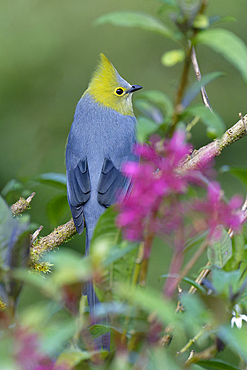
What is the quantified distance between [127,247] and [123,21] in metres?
0.21

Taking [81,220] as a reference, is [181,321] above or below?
above

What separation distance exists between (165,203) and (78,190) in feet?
3.72

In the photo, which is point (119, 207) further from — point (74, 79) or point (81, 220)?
point (74, 79)

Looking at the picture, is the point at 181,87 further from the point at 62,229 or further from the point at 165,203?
the point at 62,229

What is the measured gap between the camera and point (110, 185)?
1499 millimetres

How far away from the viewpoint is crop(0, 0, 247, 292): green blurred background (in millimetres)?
3986

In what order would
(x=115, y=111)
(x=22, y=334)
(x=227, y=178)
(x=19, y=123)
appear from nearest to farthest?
1. (x=22, y=334)
2. (x=115, y=111)
3. (x=227, y=178)
4. (x=19, y=123)

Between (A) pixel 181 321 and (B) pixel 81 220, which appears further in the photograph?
(B) pixel 81 220

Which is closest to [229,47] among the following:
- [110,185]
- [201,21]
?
[201,21]

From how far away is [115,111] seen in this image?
188 centimetres

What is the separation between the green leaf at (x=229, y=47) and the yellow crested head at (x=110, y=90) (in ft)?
5.09

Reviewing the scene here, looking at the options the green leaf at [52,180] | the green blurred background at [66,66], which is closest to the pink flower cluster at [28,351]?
the green leaf at [52,180]

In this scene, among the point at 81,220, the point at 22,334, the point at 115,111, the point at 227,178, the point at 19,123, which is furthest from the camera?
the point at 19,123

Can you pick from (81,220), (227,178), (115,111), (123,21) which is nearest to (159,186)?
(123,21)
